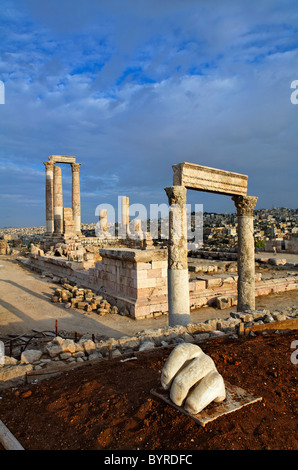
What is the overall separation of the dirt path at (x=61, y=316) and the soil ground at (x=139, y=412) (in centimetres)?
407

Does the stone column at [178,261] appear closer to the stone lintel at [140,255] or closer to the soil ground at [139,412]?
the soil ground at [139,412]

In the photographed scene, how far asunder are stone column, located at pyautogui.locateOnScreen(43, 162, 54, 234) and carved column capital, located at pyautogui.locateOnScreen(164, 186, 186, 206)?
2207 cm

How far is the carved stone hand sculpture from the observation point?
299 centimetres

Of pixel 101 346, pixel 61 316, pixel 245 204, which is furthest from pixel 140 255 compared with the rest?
pixel 101 346

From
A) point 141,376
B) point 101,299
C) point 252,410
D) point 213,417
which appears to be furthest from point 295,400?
point 101,299

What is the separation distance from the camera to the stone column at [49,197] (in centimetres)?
2656

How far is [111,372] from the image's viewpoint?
4.17 meters

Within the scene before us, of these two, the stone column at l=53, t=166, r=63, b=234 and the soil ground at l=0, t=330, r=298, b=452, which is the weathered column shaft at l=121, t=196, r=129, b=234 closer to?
the stone column at l=53, t=166, r=63, b=234

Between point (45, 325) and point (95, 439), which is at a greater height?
point (95, 439)

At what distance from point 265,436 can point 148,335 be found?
3458mm

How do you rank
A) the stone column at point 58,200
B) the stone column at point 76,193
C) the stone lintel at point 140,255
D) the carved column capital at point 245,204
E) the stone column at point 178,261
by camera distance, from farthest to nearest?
the stone column at point 76,193, the stone column at point 58,200, the stone lintel at point 140,255, the carved column capital at point 245,204, the stone column at point 178,261

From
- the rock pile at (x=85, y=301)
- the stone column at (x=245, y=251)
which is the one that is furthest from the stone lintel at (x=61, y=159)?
the stone column at (x=245, y=251)

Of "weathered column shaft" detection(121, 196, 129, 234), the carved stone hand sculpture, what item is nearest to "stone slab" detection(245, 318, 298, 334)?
the carved stone hand sculpture

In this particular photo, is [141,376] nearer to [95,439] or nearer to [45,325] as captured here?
[95,439]
